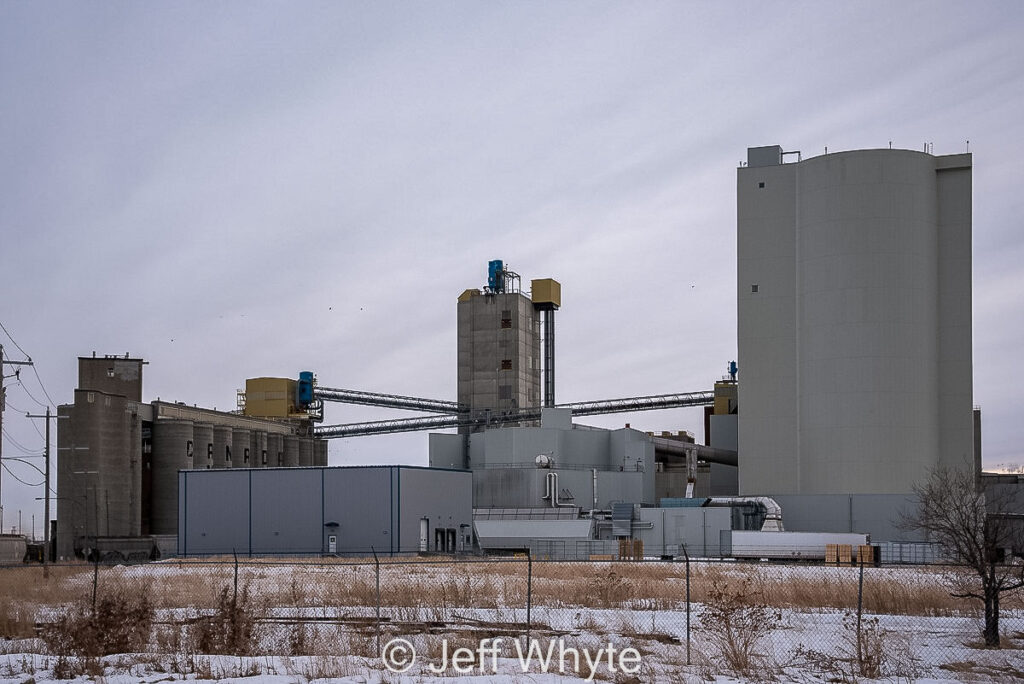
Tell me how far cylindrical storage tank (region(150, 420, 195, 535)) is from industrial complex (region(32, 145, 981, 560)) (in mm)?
158

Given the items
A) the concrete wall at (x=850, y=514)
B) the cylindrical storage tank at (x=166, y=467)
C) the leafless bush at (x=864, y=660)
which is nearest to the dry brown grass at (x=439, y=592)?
the leafless bush at (x=864, y=660)

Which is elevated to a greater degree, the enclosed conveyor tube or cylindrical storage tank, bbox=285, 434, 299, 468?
cylindrical storage tank, bbox=285, 434, 299, 468

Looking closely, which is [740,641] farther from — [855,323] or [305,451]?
[305,451]

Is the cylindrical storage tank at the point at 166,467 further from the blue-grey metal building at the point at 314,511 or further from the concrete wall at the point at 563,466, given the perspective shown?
the blue-grey metal building at the point at 314,511

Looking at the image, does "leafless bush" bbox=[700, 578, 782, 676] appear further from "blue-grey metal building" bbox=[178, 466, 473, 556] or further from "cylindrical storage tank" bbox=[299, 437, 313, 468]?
"cylindrical storage tank" bbox=[299, 437, 313, 468]

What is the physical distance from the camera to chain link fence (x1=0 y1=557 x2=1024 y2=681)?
19844 millimetres

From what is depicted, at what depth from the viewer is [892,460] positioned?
75.4m

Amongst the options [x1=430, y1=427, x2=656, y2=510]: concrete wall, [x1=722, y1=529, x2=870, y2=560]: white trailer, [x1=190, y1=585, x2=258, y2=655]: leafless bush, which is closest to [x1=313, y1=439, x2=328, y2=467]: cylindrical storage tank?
[x1=430, y1=427, x2=656, y2=510]: concrete wall

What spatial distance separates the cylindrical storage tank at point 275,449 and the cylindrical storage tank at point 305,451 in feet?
8.26

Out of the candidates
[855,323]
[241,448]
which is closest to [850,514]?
[855,323]

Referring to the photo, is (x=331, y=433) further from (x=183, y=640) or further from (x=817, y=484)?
(x=183, y=640)

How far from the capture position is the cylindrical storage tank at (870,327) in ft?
248

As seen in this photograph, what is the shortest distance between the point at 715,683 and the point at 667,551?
53895mm

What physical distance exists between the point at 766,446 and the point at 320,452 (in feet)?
158
